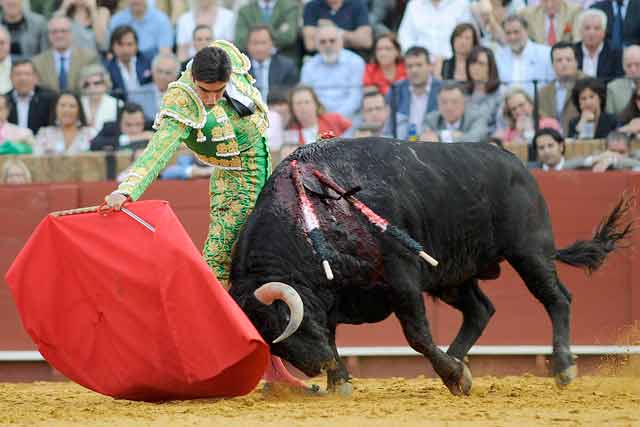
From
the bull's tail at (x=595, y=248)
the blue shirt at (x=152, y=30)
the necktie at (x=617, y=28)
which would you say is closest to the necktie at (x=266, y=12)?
the blue shirt at (x=152, y=30)

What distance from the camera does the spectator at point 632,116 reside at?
26.1ft

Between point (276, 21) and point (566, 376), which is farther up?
point (276, 21)

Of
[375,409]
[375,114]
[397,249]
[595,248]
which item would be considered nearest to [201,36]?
[375,114]

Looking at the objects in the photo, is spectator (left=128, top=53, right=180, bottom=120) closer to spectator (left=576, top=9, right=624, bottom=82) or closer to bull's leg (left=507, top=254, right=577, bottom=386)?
spectator (left=576, top=9, right=624, bottom=82)

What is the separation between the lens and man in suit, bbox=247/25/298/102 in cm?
919

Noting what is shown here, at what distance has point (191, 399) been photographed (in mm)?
5473

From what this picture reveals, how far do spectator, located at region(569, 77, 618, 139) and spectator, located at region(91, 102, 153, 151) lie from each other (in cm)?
281

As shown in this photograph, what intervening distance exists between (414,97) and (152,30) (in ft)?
8.04

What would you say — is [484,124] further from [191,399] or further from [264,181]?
[191,399]

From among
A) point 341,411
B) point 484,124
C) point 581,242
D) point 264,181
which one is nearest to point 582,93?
point 484,124

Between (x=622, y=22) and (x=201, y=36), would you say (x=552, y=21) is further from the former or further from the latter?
(x=201, y=36)

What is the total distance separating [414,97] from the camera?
851 cm

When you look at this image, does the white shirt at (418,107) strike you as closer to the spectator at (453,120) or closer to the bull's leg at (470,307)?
the spectator at (453,120)

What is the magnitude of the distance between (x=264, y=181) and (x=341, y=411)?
1220 mm
